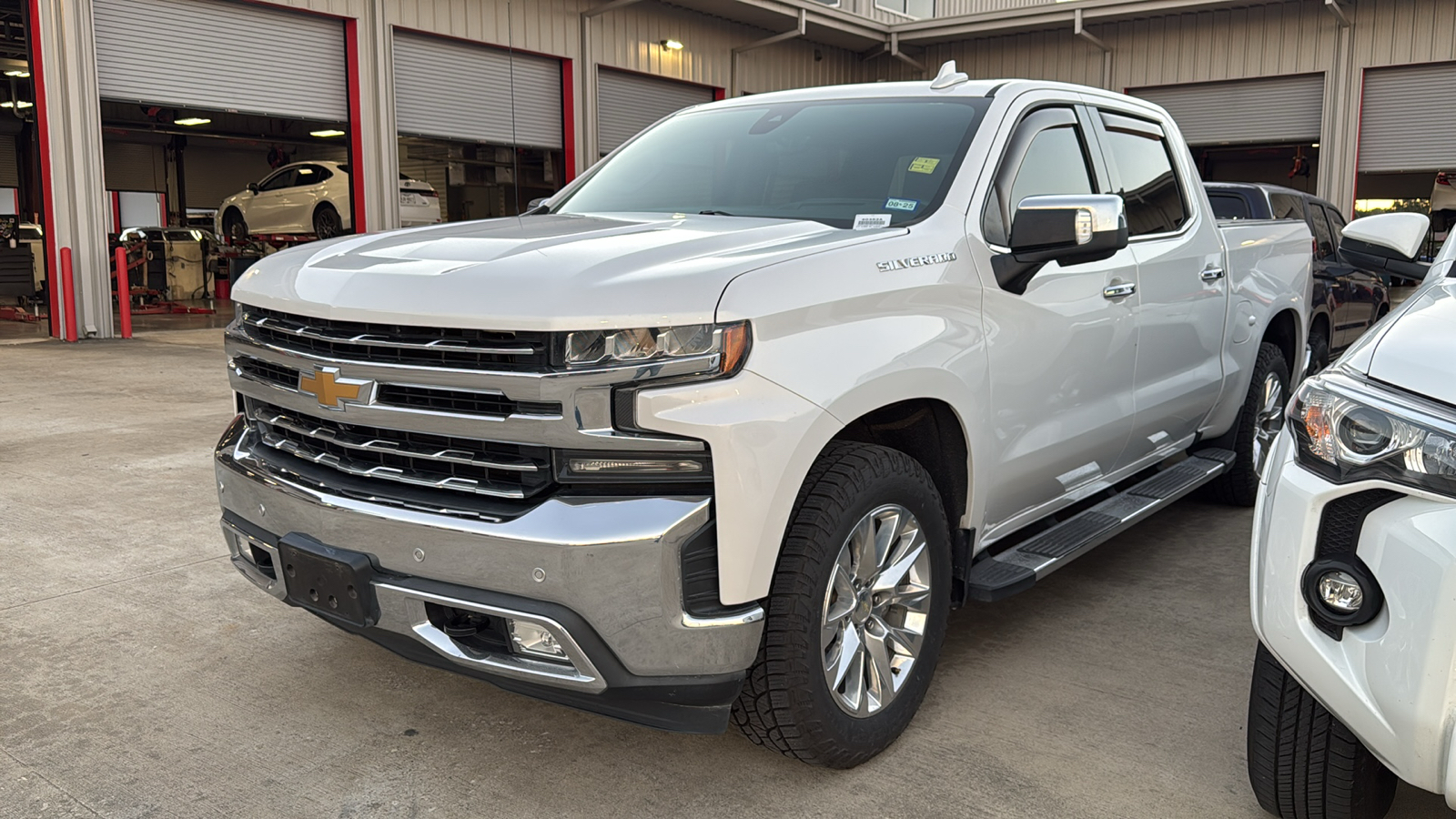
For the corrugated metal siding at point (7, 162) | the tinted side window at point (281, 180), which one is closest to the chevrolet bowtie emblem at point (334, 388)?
the tinted side window at point (281, 180)

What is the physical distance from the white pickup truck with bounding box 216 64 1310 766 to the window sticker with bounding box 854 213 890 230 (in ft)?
0.03

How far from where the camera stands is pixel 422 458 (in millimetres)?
2500

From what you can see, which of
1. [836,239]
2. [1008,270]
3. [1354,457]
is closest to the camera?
[1354,457]

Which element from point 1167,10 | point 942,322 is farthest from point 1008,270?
point 1167,10

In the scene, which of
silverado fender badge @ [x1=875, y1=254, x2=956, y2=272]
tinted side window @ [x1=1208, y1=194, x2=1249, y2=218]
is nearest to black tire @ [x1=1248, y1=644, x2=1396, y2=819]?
silverado fender badge @ [x1=875, y1=254, x2=956, y2=272]

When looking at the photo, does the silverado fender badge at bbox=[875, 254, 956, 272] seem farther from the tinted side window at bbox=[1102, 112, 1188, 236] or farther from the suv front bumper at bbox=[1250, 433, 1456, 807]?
the tinted side window at bbox=[1102, 112, 1188, 236]

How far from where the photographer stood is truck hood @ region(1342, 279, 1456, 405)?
195 centimetres

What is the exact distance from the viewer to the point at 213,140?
37531 millimetres

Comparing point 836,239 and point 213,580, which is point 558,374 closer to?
point 836,239

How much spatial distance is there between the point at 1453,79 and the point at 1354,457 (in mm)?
18484

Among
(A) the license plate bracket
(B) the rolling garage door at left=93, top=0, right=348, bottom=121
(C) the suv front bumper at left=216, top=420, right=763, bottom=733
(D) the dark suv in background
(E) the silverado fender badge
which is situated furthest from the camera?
(B) the rolling garage door at left=93, top=0, right=348, bottom=121

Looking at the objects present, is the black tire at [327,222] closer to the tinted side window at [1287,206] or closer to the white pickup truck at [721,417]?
the tinted side window at [1287,206]

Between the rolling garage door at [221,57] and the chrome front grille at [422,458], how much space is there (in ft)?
38.2

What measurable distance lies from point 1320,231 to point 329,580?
9.30m
